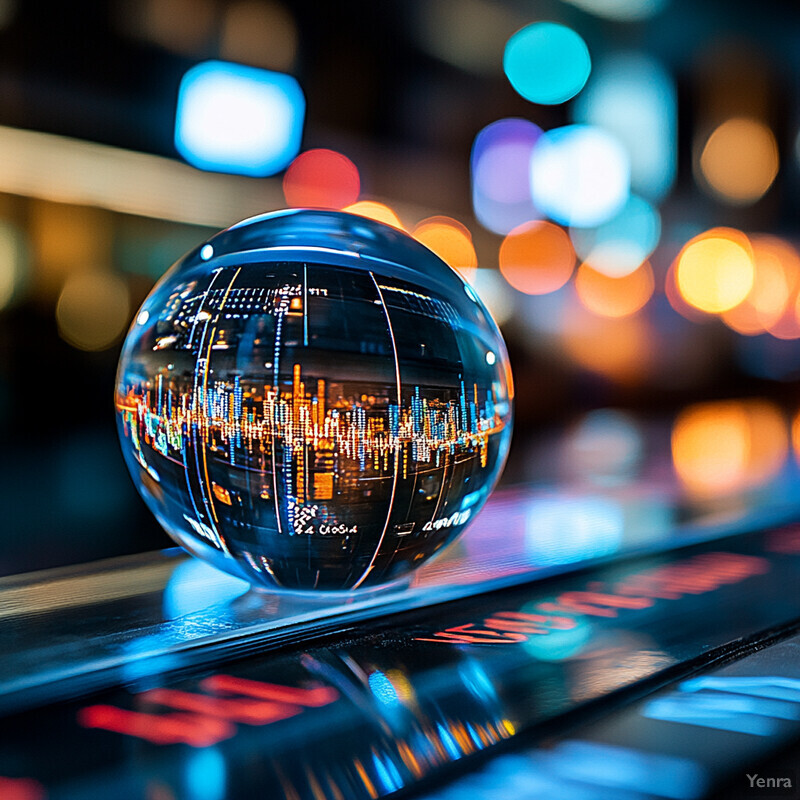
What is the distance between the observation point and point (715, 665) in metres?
0.41

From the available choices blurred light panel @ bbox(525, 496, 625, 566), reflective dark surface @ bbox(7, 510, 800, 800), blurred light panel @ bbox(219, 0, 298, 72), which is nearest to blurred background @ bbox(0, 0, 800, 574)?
blurred light panel @ bbox(219, 0, 298, 72)

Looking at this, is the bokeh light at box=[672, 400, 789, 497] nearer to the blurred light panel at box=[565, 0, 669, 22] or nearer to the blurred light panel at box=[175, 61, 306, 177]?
the blurred light panel at box=[175, 61, 306, 177]

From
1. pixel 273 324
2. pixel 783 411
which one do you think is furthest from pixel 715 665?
pixel 783 411

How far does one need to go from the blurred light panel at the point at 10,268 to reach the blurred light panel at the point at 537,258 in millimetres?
2259

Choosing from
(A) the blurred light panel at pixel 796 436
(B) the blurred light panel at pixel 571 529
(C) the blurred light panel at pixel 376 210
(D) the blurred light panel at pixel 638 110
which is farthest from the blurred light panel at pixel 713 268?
(B) the blurred light panel at pixel 571 529

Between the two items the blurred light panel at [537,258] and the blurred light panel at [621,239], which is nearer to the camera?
the blurred light panel at [537,258]

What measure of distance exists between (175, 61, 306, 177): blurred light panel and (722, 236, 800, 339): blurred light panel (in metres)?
3.82

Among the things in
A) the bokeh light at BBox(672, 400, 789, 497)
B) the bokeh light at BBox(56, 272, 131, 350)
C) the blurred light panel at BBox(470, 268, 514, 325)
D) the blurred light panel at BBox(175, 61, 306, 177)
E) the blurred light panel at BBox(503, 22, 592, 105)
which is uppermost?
the blurred light panel at BBox(503, 22, 592, 105)

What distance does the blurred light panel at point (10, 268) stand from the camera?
1.55m

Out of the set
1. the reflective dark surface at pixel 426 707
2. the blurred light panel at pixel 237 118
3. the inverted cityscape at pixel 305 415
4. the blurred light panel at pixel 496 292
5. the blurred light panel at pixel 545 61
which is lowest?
the reflective dark surface at pixel 426 707

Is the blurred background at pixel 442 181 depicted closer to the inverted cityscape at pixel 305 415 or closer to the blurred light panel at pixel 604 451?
the blurred light panel at pixel 604 451

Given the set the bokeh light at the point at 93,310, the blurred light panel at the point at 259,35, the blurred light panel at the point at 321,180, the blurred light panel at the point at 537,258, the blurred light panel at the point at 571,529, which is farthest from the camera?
the blurred light panel at the point at 537,258

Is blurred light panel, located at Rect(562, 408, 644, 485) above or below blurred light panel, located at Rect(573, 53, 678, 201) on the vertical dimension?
below

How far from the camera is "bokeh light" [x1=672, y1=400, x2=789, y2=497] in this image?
3.40 feet
